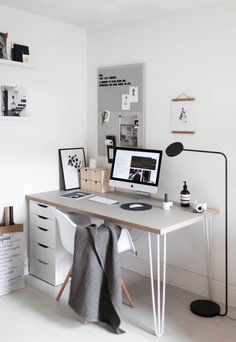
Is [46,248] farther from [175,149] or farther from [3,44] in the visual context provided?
[3,44]

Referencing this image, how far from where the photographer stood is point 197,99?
3.13 meters

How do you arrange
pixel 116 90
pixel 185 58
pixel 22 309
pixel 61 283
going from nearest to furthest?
pixel 22 309 < pixel 185 58 < pixel 61 283 < pixel 116 90

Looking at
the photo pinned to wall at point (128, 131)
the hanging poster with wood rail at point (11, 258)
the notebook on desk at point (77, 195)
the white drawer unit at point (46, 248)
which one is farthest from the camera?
the photo pinned to wall at point (128, 131)

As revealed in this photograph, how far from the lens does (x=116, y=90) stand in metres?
3.69

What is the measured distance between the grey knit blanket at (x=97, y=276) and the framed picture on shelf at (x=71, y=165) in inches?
45.6

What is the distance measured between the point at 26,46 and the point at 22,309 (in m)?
2.17

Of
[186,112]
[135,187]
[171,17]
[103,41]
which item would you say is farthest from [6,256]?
[171,17]

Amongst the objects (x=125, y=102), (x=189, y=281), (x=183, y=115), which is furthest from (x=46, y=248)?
(x=183, y=115)

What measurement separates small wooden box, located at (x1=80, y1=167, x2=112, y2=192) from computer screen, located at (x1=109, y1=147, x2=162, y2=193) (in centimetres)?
18

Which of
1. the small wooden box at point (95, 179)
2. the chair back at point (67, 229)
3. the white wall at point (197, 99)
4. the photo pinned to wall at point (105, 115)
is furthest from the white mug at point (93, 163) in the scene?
the chair back at point (67, 229)

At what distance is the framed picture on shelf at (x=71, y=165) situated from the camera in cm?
380

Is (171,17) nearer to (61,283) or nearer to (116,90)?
(116,90)

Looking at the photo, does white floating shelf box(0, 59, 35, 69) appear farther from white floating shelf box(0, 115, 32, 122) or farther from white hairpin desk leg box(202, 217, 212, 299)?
white hairpin desk leg box(202, 217, 212, 299)

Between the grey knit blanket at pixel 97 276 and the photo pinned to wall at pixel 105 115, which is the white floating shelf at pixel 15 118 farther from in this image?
→ the grey knit blanket at pixel 97 276
